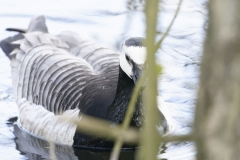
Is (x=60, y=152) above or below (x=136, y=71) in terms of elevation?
below

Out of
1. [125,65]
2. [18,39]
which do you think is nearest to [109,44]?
[18,39]

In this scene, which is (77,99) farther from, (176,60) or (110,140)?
(176,60)

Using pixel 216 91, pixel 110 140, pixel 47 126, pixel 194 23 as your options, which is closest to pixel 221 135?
pixel 216 91

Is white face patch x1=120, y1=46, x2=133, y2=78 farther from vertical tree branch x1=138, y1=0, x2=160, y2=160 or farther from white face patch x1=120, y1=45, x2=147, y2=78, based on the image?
vertical tree branch x1=138, y1=0, x2=160, y2=160

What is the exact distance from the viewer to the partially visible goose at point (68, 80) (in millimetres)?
5215

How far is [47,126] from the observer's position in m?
5.60

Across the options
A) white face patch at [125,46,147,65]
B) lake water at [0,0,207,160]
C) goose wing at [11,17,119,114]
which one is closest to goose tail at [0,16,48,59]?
goose wing at [11,17,119,114]

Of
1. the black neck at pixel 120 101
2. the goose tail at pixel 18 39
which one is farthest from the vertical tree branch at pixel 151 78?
the goose tail at pixel 18 39

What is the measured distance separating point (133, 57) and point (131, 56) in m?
0.05

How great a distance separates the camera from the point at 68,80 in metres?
5.77

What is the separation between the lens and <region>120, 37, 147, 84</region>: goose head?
4719mm

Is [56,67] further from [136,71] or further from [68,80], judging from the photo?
[136,71]

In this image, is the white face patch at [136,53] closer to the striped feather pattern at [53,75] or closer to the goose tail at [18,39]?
the striped feather pattern at [53,75]

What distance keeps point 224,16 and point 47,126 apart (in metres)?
4.43
